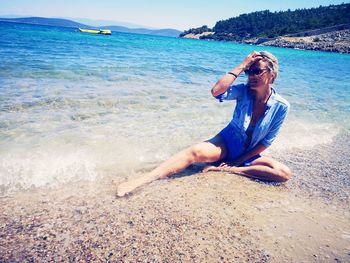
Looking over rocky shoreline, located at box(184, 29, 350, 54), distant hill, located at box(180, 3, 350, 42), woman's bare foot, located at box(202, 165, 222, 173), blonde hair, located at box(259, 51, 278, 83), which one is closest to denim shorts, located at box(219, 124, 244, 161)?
woman's bare foot, located at box(202, 165, 222, 173)

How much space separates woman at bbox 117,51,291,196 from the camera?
11.3ft

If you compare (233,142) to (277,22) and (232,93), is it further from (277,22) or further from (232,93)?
(277,22)

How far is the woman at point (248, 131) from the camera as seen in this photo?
3443mm

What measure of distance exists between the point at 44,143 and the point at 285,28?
110476mm

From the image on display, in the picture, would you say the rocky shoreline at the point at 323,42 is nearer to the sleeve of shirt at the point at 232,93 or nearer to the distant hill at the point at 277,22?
the distant hill at the point at 277,22

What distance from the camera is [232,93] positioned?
144 inches

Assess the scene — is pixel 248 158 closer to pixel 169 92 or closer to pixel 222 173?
pixel 222 173

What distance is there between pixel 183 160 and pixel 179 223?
1.09 m

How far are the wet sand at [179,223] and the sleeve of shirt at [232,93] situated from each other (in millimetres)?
1080

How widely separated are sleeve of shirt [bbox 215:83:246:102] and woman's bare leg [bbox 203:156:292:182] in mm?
972

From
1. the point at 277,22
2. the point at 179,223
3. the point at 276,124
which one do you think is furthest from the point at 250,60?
the point at 277,22

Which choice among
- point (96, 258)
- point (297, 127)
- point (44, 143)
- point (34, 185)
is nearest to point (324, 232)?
point (96, 258)

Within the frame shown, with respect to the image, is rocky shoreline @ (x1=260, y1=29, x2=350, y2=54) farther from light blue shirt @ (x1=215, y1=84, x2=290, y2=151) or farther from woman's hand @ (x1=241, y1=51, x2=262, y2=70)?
woman's hand @ (x1=241, y1=51, x2=262, y2=70)

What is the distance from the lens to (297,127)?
21.8ft
